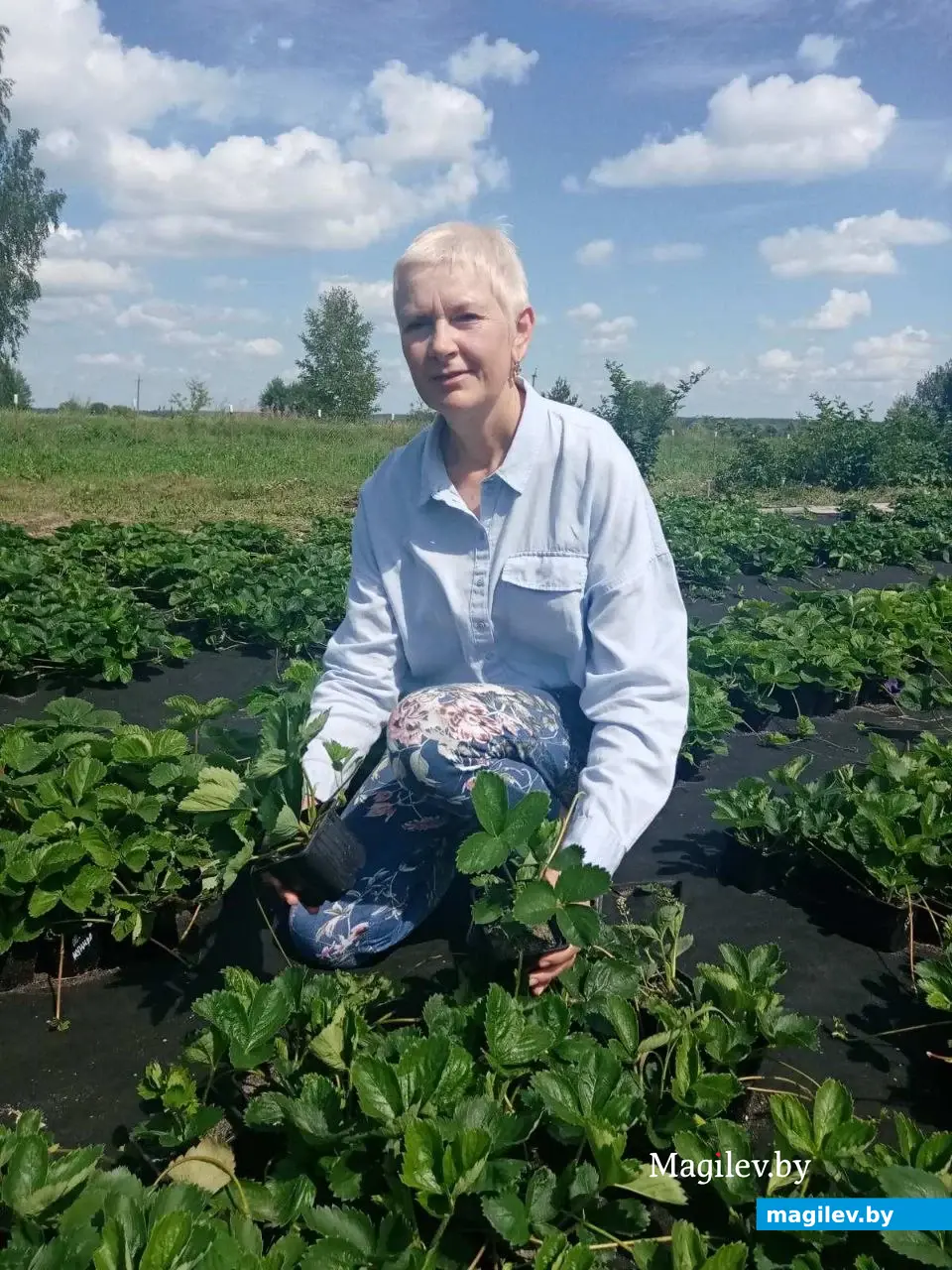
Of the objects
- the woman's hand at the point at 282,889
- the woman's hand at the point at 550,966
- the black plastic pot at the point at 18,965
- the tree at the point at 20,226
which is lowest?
the black plastic pot at the point at 18,965

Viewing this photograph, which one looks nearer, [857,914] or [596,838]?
[596,838]

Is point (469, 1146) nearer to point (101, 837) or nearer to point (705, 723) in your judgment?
point (101, 837)

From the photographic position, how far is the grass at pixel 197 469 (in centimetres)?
1172

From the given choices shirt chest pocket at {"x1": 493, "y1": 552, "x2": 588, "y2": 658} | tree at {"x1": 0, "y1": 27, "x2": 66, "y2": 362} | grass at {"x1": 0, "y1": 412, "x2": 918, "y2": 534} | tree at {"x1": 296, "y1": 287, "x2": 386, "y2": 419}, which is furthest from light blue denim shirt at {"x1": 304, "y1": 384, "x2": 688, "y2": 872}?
tree at {"x1": 296, "y1": 287, "x2": 386, "y2": 419}

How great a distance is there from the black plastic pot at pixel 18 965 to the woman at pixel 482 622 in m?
0.58

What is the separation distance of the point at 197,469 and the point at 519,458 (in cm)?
1600

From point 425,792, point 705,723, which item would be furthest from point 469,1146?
point 705,723

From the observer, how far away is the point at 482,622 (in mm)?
2369

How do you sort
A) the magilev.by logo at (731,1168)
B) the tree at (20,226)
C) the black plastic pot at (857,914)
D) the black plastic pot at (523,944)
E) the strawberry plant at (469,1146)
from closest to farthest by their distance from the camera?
the strawberry plant at (469,1146), the magilev.by logo at (731,1168), the black plastic pot at (523,944), the black plastic pot at (857,914), the tree at (20,226)

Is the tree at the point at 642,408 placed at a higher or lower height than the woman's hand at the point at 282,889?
higher

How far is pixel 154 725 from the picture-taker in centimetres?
387

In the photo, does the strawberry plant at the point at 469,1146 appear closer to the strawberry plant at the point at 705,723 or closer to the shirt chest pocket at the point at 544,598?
the shirt chest pocket at the point at 544,598

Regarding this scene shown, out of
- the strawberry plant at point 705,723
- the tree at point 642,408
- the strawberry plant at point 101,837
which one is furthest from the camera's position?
the tree at point 642,408

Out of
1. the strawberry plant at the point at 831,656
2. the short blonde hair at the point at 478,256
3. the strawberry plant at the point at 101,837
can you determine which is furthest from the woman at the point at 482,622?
the strawberry plant at the point at 831,656
